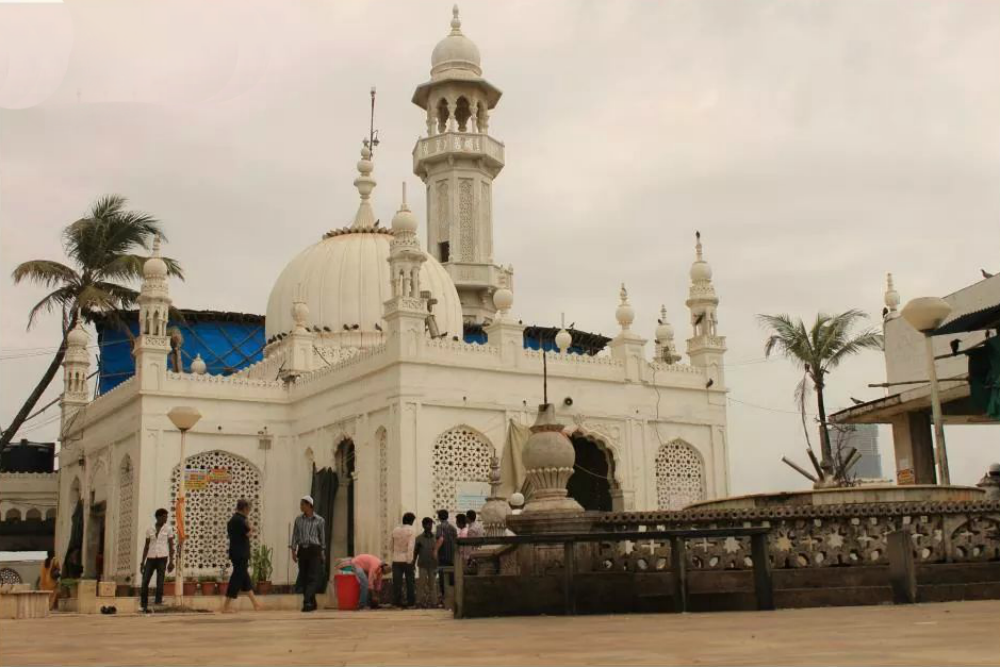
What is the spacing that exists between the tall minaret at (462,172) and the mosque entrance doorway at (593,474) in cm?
1072

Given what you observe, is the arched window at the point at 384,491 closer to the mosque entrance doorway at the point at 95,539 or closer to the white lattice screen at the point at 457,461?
the white lattice screen at the point at 457,461

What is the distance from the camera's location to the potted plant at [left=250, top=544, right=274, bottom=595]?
23.0m

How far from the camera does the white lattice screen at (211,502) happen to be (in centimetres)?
2375

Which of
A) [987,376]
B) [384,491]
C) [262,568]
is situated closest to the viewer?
[987,376]

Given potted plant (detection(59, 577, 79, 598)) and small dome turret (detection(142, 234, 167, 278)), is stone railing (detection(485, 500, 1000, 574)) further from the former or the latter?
small dome turret (detection(142, 234, 167, 278))

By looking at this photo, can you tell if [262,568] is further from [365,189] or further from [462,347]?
[365,189]

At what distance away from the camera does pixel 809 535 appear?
30.8 feet

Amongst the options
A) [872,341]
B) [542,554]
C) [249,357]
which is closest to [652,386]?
[872,341]

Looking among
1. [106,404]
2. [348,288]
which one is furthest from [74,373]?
[348,288]

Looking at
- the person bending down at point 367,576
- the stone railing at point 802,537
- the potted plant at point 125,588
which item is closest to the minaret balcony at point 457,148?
the potted plant at point 125,588

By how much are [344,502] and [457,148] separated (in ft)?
45.9

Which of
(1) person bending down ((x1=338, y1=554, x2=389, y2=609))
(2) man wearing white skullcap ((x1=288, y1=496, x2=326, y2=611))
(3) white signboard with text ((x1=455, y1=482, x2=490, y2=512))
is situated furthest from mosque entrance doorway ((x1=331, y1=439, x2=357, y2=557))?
(2) man wearing white skullcap ((x1=288, y1=496, x2=326, y2=611))

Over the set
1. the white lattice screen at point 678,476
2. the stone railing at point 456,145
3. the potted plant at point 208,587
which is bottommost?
the potted plant at point 208,587

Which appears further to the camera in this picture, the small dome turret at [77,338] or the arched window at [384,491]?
the small dome turret at [77,338]
